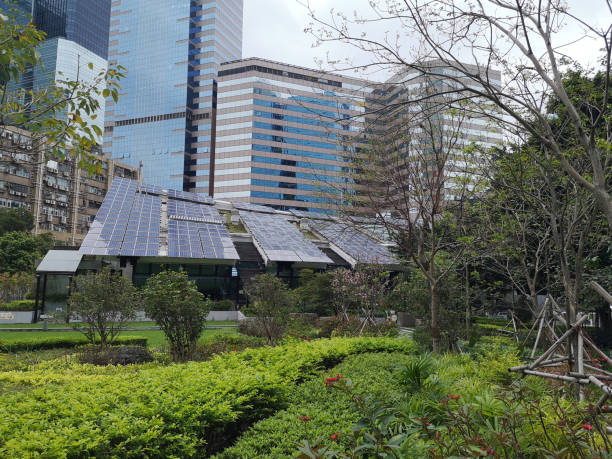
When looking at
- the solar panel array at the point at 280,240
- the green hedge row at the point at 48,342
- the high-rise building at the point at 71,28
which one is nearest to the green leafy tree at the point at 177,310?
the green hedge row at the point at 48,342

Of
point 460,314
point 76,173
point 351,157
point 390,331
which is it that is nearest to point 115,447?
point 351,157

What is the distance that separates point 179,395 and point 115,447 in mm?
1351

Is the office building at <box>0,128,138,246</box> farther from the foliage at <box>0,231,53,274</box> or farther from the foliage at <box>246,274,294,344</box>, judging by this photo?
A: the foliage at <box>246,274,294,344</box>

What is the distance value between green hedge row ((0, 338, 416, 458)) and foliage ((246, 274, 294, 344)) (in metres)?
7.71

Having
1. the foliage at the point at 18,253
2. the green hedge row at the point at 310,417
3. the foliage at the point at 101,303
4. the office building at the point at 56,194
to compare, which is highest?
the office building at the point at 56,194

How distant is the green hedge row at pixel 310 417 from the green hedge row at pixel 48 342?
496 inches

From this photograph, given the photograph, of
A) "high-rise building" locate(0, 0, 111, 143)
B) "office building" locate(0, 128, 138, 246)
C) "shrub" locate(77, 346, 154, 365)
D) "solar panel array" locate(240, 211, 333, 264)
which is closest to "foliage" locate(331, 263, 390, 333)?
"solar panel array" locate(240, 211, 333, 264)

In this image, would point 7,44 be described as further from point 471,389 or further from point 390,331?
point 390,331

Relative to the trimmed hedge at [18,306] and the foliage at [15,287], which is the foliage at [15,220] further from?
the trimmed hedge at [18,306]

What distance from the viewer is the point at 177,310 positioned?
12461 mm

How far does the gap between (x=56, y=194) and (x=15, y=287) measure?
40.3 meters

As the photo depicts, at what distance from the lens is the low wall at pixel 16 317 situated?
24.5 meters

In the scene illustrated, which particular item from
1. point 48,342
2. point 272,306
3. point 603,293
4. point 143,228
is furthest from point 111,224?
point 603,293

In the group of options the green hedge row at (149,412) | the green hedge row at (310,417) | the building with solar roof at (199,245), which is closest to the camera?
the green hedge row at (149,412)
